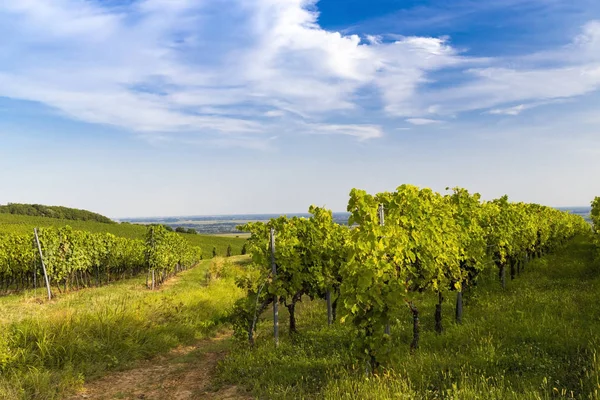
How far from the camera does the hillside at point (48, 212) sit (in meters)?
98.4

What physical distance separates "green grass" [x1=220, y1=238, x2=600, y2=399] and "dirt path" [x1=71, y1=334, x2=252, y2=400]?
0.55m

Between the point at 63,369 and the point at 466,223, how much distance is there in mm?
11563

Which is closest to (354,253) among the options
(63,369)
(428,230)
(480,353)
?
(428,230)

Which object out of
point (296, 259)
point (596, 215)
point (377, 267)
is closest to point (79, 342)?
point (296, 259)

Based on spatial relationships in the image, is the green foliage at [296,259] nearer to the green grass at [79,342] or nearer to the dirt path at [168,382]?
the green grass at [79,342]

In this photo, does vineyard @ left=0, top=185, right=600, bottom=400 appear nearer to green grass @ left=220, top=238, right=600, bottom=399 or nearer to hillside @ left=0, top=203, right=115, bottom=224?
green grass @ left=220, top=238, right=600, bottom=399

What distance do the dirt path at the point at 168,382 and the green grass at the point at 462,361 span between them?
548 millimetres

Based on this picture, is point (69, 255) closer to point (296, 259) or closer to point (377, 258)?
point (296, 259)

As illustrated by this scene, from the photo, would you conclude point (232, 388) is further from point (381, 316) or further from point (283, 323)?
point (283, 323)

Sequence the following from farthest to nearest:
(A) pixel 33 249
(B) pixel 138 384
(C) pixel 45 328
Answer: (A) pixel 33 249 < (C) pixel 45 328 < (B) pixel 138 384

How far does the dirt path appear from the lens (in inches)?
272

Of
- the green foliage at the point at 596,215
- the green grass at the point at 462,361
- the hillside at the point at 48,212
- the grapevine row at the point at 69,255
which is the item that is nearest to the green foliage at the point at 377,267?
the green grass at the point at 462,361

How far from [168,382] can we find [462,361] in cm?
633

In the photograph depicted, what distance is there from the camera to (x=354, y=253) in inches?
240
